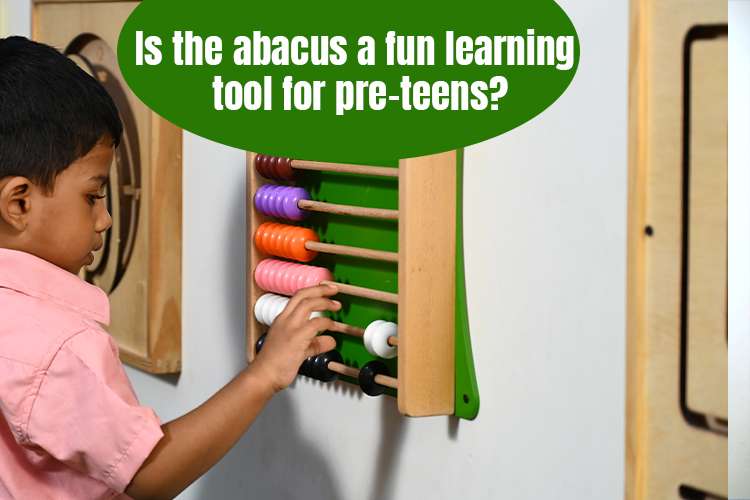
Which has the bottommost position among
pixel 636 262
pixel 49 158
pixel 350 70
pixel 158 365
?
pixel 158 365

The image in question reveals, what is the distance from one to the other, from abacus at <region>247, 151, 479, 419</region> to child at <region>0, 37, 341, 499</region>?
12 cm

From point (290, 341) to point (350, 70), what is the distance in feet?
1.24

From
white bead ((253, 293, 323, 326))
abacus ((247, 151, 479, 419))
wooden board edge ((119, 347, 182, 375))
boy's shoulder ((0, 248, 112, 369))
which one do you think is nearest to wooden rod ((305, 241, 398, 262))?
abacus ((247, 151, 479, 419))

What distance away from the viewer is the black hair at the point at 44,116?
4.07 ft

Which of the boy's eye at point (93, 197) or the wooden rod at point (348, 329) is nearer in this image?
the boy's eye at point (93, 197)

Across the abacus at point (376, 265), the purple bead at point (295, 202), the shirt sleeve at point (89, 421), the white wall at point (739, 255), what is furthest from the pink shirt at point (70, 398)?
the white wall at point (739, 255)

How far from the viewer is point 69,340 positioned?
3.83 feet

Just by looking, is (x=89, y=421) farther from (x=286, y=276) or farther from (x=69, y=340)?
(x=286, y=276)

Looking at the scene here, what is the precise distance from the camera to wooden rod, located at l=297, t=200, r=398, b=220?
1.39 m

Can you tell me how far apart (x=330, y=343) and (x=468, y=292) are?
0.62 ft

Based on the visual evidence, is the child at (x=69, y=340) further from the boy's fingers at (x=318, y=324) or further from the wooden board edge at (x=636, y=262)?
the wooden board edge at (x=636, y=262)

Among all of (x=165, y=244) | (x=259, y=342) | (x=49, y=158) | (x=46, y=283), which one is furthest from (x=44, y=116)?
(x=165, y=244)

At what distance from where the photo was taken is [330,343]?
1.42 m

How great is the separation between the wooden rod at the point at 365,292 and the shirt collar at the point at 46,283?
31 cm
